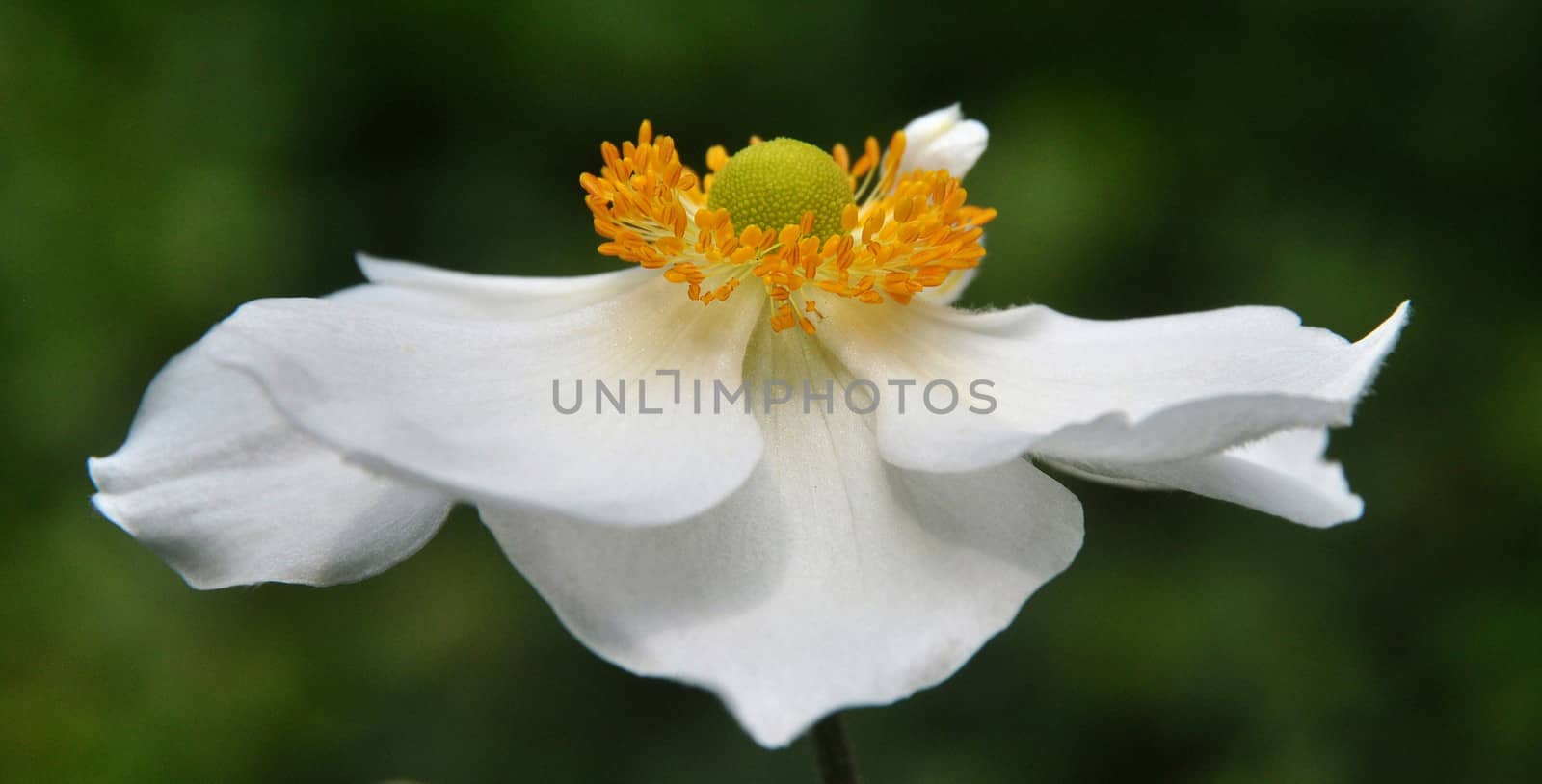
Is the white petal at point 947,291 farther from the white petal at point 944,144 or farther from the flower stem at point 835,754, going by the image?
the flower stem at point 835,754

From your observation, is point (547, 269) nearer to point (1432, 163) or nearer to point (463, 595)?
point (463, 595)

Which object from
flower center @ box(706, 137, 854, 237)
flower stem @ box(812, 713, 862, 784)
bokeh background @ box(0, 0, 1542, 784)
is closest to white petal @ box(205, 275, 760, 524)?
flower center @ box(706, 137, 854, 237)

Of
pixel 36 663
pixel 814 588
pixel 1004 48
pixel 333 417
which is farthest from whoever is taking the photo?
pixel 1004 48

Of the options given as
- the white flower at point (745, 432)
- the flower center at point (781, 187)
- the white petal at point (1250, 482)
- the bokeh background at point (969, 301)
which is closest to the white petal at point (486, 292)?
the white flower at point (745, 432)

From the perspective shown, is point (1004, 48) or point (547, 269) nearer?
point (547, 269)

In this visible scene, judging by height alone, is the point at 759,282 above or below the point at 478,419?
above

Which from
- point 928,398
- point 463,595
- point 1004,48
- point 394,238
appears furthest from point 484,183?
point 928,398

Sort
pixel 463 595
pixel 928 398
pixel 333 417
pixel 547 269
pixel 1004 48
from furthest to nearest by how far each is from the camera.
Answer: pixel 1004 48 < pixel 547 269 < pixel 463 595 < pixel 928 398 < pixel 333 417

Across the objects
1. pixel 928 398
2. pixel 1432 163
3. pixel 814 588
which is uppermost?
pixel 1432 163
